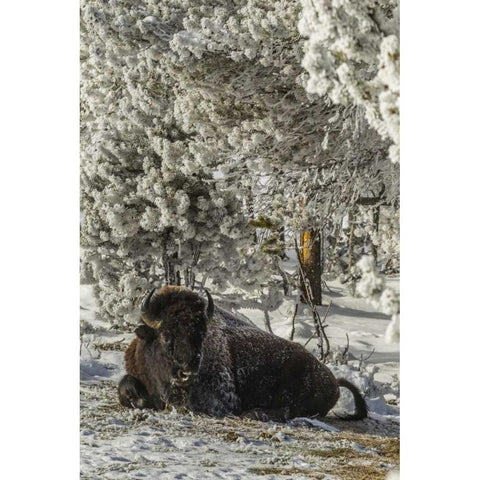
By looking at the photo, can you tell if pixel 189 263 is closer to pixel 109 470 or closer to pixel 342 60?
pixel 109 470

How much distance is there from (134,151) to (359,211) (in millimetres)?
1483

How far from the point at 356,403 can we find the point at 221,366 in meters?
0.84

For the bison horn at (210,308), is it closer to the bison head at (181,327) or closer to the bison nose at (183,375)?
the bison head at (181,327)

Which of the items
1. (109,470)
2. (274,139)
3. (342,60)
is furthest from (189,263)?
(342,60)

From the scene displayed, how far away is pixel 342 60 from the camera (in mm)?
3529

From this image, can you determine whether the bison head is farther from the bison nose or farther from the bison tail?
the bison tail

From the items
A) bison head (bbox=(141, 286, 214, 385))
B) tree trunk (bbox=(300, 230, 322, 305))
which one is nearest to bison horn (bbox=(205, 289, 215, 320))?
bison head (bbox=(141, 286, 214, 385))

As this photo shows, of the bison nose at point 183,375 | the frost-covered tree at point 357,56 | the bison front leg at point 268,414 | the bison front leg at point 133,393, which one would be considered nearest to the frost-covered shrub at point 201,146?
the bison front leg at point 133,393

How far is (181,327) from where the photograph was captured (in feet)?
17.0

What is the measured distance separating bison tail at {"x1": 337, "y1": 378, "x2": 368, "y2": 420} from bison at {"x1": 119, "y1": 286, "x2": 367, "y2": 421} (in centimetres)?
10

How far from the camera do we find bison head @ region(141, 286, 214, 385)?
5164 mm

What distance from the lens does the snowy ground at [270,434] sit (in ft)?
15.9

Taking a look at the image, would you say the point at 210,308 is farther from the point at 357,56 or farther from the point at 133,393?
the point at 357,56

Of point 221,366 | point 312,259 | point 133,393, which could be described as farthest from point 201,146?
point 133,393
